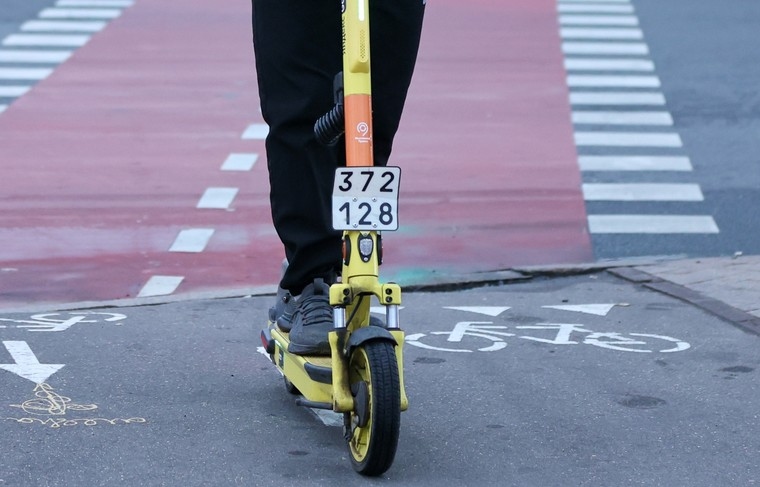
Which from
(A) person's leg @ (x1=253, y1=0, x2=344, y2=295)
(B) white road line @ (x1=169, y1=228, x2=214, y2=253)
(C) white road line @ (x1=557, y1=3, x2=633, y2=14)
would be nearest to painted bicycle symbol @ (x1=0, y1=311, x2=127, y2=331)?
(A) person's leg @ (x1=253, y1=0, x2=344, y2=295)

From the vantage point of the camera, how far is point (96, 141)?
10344mm

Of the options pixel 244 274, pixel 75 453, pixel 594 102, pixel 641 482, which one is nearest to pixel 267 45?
pixel 75 453

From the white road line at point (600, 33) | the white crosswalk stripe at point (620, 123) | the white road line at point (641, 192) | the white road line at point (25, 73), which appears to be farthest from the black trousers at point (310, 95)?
the white road line at point (600, 33)

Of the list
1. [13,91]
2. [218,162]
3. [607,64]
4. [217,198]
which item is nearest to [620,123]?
[607,64]

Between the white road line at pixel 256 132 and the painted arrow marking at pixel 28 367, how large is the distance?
224 inches

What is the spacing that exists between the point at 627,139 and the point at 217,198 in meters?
3.54

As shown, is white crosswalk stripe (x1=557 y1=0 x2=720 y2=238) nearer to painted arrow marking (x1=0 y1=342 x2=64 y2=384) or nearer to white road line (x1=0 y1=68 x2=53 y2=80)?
painted arrow marking (x1=0 y1=342 x2=64 y2=384)

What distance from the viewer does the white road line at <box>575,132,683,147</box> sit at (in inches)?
413

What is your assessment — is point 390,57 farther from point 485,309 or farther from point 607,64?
point 607,64

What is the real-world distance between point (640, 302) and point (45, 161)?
5.18 m

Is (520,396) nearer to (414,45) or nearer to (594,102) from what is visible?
(414,45)

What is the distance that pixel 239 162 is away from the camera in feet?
32.1

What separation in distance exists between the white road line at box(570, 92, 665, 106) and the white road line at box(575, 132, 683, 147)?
1.00m

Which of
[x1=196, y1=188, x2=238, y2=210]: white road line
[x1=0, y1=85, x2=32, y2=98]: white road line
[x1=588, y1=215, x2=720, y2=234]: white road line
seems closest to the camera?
[x1=588, y1=215, x2=720, y2=234]: white road line
